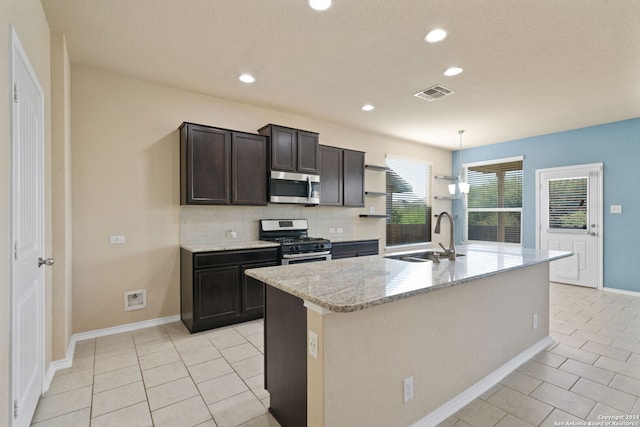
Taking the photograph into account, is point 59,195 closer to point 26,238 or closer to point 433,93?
point 26,238

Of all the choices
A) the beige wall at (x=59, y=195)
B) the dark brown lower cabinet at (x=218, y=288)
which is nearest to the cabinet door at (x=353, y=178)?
the dark brown lower cabinet at (x=218, y=288)

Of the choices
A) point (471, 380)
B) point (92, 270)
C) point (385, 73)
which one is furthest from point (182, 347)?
point (385, 73)

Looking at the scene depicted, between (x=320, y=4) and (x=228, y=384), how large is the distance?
283 centimetres

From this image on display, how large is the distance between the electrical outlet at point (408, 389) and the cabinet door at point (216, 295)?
2.22m

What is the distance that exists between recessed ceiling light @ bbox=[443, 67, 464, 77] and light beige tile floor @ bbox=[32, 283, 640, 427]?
2794 millimetres

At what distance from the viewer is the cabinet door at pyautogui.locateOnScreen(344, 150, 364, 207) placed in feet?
16.2

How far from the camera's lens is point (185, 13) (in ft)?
7.52

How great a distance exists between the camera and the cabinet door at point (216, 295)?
10.5 feet

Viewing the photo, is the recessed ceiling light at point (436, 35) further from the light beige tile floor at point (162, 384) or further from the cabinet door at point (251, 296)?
the light beige tile floor at point (162, 384)

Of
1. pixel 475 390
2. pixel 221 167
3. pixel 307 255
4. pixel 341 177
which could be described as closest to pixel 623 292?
pixel 475 390

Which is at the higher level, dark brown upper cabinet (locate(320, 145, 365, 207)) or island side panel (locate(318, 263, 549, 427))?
dark brown upper cabinet (locate(320, 145, 365, 207))

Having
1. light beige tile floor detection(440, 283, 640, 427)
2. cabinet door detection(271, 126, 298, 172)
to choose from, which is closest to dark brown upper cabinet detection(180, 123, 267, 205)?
cabinet door detection(271, 126, 298, 172)

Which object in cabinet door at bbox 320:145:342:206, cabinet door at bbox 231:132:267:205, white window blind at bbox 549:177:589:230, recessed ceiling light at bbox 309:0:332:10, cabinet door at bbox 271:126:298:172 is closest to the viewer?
recessed ceiling light at bbox 309:0:332:10

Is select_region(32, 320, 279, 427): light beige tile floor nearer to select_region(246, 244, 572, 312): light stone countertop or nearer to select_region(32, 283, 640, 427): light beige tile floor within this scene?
select_region(32, 283, 640, 427): light beige tile floor
